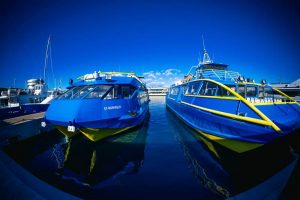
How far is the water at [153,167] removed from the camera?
168 inches

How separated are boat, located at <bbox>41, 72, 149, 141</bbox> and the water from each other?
1211mm

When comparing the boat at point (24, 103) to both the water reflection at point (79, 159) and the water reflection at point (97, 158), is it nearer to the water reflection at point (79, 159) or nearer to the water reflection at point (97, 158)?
the water reflection at point (79, 159)

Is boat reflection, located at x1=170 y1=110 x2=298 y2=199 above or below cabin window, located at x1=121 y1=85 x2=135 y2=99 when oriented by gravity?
below

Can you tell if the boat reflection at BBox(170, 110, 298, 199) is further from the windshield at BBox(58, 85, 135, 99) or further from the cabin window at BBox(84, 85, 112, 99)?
the cabin window at BBox(84, 85, 112, 99)

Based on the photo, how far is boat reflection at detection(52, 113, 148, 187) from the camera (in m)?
5.26

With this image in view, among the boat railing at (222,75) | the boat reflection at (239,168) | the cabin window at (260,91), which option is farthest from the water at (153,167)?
the boat railing at (222,75)

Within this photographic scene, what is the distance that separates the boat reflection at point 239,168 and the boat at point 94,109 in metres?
4.16

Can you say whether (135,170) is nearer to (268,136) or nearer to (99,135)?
(99,135)

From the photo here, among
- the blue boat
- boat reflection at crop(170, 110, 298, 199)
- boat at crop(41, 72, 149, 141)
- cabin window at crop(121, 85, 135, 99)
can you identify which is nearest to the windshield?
boat at crop(41, 72, 149, 141)

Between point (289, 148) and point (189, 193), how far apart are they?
19.9 feet

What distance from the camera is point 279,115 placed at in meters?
5.87

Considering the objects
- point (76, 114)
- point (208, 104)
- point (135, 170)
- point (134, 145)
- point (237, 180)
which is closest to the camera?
point (237, 180)

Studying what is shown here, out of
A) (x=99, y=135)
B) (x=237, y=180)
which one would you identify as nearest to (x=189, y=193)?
(x=237, y=180)

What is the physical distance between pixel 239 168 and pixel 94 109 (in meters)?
6.77
